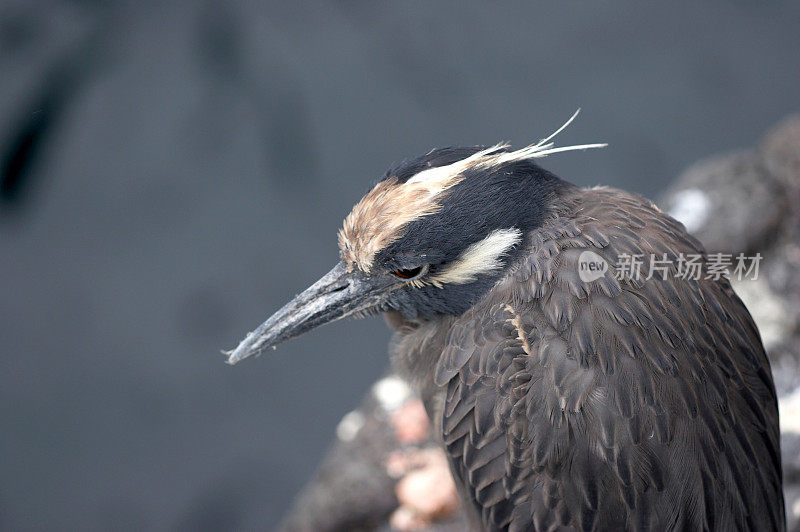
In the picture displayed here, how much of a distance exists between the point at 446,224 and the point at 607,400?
2.46 ft

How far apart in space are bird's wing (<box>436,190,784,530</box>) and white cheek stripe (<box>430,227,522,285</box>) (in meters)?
0.08

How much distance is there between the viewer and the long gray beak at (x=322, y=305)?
2752 millimetres

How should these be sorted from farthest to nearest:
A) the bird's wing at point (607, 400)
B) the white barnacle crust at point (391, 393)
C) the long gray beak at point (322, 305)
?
the white barnacle crust at point (391, 393) → the long gray beak at point (322, 305) → the bird's wing at point (607, 400)

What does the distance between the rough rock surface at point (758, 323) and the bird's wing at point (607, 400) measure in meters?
1.51

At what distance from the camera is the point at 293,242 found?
Result: 5.83 meters

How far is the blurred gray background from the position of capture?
5.22 metres

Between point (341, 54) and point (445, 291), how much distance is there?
408 centimetres

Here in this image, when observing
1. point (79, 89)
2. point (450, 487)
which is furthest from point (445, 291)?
point (79, 89)

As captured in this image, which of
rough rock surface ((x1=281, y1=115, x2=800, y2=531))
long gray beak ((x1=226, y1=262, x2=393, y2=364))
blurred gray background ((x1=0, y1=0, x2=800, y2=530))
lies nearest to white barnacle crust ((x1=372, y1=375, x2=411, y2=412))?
rough rock surface ((x1=281, y1=115, x2=800, y2=531))

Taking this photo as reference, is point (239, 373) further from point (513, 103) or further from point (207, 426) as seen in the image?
point (513, 103)

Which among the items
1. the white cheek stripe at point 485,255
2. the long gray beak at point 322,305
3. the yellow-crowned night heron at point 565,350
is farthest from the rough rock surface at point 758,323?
the white cheek stripe at point 485,255

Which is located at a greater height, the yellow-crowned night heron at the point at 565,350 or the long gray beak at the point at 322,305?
the long gray beak at the point at 322,305

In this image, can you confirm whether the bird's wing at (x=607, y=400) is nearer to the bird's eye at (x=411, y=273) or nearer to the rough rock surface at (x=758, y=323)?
the bird's eye at (x=411, y=273)

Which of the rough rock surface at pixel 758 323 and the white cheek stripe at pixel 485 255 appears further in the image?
the rough rock surface at pixel 758 323
